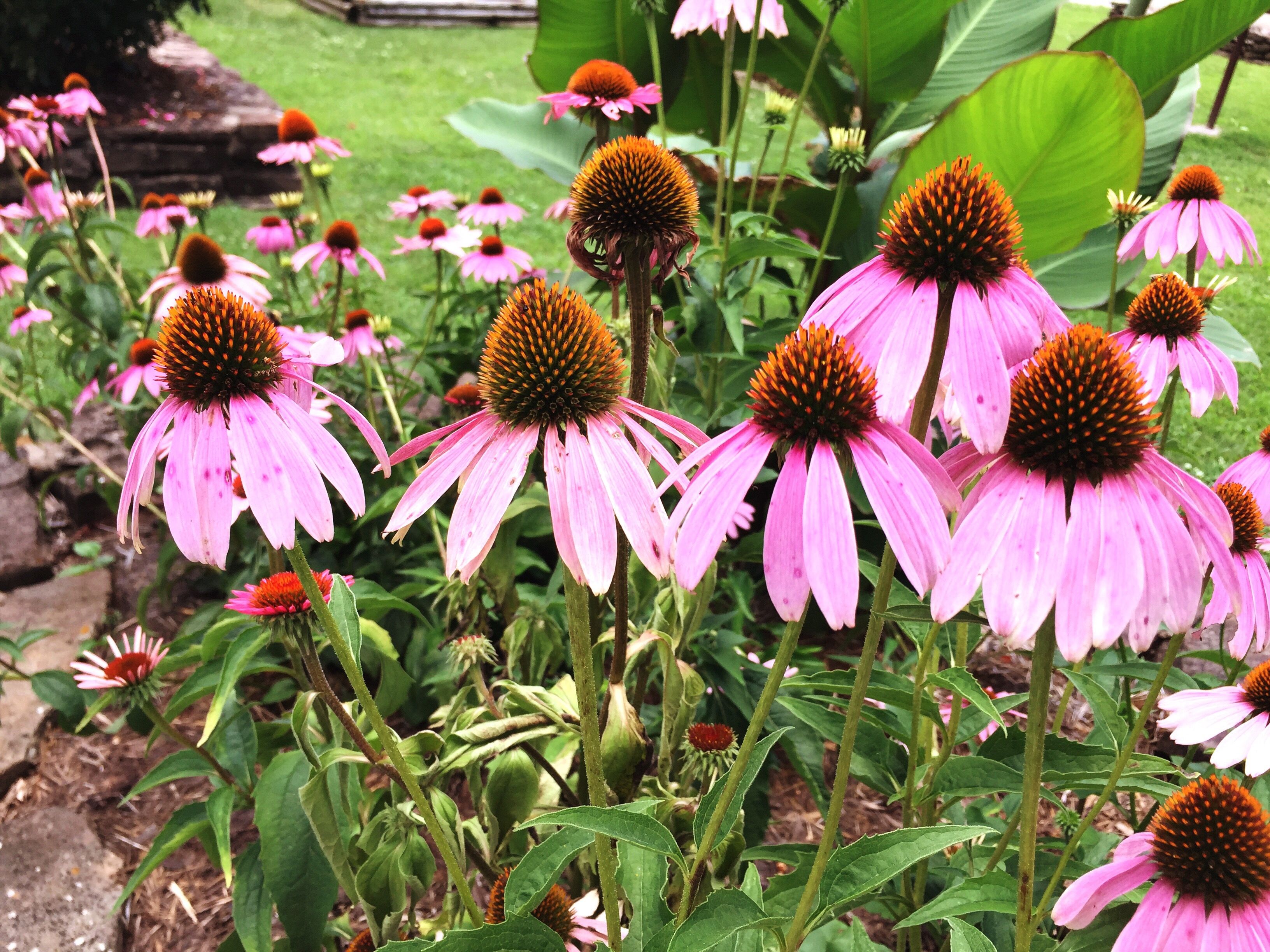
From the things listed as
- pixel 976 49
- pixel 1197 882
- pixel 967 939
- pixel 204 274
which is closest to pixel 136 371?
pixel 204 274

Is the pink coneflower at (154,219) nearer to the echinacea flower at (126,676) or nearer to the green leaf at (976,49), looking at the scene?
the echinacea flower at (126,676)

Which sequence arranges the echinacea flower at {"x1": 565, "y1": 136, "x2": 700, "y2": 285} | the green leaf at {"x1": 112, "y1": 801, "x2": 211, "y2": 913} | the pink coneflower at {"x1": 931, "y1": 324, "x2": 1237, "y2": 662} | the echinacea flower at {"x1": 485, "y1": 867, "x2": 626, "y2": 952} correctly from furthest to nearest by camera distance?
the green leaf at {"x1": 112, "y1": 801, "x2": 211, "y2": 913} < the echinacea flower at {"x1": 485, "y1": 867, "x2": 626, "y2": 952} < the echinacea flower at {"x1": 565, "y1": 136, "x2": 700, "y2": 285} < the pink coneflower at {"x1": 931, "y1": 324, "x2": 1237, "y2": 662}

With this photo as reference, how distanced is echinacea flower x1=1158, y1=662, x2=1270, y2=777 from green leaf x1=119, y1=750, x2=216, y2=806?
1180 millimetres

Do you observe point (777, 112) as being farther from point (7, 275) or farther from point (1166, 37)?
point (7, 275)

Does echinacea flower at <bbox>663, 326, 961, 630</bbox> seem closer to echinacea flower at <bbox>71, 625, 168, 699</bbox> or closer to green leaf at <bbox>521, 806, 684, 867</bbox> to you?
green leaf at <bbox>521, 806, 684, 867</bbox>

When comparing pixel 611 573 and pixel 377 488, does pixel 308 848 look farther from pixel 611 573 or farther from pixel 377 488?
pixel 377 488

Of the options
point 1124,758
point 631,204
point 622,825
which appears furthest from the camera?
point 631,204

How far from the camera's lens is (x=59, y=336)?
2711 millimetres

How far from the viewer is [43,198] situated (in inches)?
102

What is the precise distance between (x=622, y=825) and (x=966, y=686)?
297 millimetres

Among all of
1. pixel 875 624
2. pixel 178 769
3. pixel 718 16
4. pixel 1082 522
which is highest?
pixel 718 16

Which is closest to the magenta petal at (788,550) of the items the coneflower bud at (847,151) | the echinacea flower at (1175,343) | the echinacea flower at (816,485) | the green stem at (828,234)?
the echinacea flower at (816,485)

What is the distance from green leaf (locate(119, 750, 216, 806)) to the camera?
1.28m

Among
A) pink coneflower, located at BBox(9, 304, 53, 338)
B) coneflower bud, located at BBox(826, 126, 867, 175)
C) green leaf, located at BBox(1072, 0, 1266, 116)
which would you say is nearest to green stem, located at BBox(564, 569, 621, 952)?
coneflower bud, located at BBox(826, 126, 867, 175)
